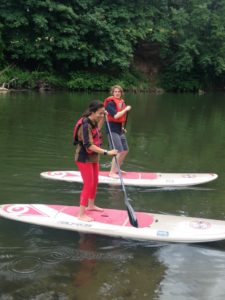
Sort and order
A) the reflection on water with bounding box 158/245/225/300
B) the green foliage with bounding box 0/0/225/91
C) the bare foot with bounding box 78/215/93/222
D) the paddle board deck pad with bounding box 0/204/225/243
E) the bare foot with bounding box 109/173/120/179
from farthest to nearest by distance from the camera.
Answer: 1. the green foliage with bounding box 0/0/225/91
2. the bare foot with bounding box 109/173/120/179
3. the bare foot with bounding box 78/215/93/222
4. the paddle board deck pad with bounding box 0/204/225/243
5. the reflection on water with bounding box 158/245/225/300

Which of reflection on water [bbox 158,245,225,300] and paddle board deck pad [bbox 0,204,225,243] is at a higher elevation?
paddle board deck pad [bbox 0,204,225,243]

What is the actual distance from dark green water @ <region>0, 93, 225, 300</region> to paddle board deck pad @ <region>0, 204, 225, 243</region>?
171 mm

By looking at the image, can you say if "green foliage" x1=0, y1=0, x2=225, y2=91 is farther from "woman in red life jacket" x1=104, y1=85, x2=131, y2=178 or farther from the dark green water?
"woman in red life jacket" x1=104, y1=85, x2=131, y2=178

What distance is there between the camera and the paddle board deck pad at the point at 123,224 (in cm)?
590

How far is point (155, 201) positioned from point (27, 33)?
25.9m

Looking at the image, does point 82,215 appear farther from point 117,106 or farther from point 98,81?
point 98,81

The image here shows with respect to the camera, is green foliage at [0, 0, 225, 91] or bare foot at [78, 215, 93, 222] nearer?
bare foot at [78, 215, 93, 222]

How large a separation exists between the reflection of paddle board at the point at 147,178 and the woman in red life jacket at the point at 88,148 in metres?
2.18

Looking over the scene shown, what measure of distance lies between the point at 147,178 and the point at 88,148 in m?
3.04

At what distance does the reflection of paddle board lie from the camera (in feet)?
28.3

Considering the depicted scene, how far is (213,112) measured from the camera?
22.6 meters

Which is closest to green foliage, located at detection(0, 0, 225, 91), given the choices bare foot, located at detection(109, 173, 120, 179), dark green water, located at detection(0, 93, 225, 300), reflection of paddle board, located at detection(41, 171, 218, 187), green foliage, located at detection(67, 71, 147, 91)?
green foliage, located at detection(67, 71, 147, 91)

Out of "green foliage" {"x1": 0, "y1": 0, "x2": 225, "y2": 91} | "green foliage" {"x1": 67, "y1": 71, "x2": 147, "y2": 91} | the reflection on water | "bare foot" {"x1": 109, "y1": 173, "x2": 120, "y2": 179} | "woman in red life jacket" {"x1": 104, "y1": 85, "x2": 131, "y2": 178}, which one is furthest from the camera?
"green foliage" {"x1": 67, "y1": 71, "x2": 147, "y2": 91}

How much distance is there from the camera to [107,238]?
6.18m
